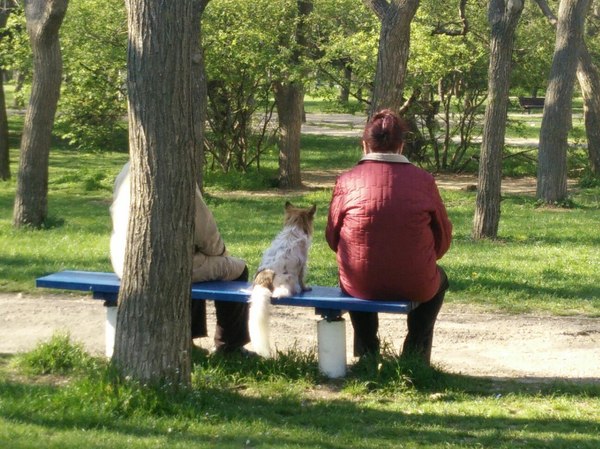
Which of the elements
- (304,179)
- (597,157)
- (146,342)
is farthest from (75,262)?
(597,157)

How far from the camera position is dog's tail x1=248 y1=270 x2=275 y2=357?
6531 mm

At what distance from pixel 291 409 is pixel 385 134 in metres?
1.78

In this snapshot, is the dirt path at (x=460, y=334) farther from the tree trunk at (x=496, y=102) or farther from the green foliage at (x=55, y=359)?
the tree trunk at (x=496, y=102)

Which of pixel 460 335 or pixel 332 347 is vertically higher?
pixel 332 347

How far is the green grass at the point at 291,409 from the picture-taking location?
526cm

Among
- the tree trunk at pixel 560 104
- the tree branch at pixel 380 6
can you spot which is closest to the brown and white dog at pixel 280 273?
the tree branch at pixel 380 6

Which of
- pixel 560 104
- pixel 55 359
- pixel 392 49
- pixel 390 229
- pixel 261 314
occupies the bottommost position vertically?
pixel 55 359

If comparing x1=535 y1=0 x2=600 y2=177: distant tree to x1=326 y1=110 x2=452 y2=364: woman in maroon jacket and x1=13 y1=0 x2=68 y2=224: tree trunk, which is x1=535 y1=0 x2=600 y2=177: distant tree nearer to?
x1=13 y1=0 x2=68 y2=224: tree trunk

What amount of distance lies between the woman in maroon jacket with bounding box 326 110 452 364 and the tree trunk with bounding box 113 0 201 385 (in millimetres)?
1140

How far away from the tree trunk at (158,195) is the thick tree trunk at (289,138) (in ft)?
52.7

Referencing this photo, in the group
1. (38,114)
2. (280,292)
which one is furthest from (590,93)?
(280,292)

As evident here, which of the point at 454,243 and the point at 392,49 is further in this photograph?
the point at 454,243

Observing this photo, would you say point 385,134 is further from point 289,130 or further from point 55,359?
point 289,130

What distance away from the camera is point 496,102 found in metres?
12.7
